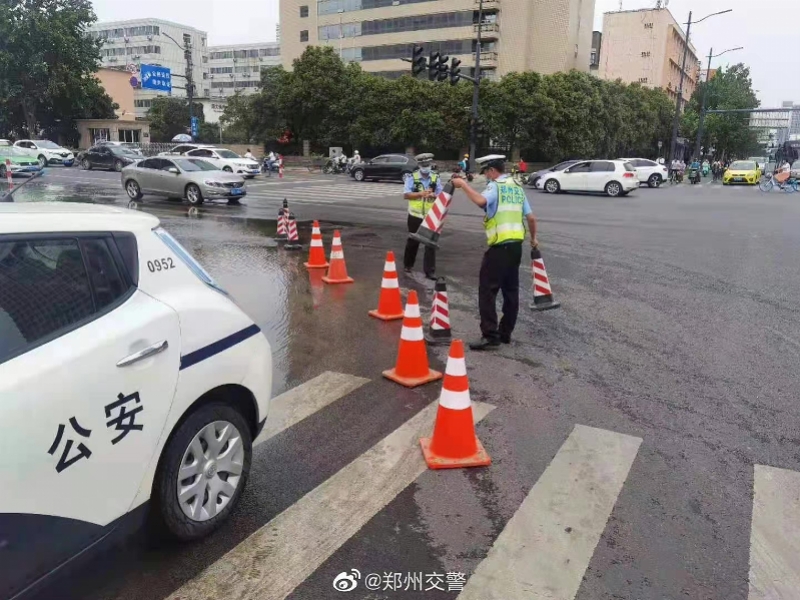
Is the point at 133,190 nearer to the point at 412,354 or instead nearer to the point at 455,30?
the point at 412,354

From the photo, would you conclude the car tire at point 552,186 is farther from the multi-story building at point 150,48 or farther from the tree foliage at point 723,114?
the multi-story building at point 150,48

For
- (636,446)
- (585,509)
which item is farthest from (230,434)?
(636,446)

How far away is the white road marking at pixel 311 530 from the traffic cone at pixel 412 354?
104 centimetres

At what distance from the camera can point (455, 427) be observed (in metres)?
3.95

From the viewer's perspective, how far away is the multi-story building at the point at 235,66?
391 feet

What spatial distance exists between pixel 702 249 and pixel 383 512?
11375 millimetres

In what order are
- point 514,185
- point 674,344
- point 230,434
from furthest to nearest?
point 674,344 → point 514,185 → point 230,434

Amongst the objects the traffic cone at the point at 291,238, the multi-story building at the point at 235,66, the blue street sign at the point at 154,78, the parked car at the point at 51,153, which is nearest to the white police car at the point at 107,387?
the traffic cone at the point at 291,238

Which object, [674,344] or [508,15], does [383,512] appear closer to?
[674,344]

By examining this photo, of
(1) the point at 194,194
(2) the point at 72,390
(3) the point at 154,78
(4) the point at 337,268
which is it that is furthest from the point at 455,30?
(2) the point at 72,390

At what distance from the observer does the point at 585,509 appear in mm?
3449

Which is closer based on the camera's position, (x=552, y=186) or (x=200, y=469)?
(x=200, y=469)

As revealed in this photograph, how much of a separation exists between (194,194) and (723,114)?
3018 inches

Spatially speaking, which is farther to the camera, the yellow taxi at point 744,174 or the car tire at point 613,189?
the yellow taxi at point 744,174
